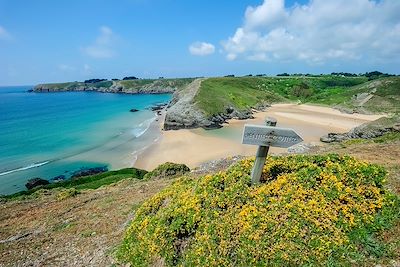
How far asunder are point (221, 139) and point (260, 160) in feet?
162

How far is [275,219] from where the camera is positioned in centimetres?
979

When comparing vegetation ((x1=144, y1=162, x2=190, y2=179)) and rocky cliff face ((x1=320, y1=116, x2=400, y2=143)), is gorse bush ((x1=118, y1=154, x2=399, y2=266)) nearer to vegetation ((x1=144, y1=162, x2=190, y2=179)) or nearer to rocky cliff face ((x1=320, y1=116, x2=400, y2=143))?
vegetation ((x1=144, y1=162, x2=190, y2=179))

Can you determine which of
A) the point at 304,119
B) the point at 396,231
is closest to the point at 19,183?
the point at 396,231

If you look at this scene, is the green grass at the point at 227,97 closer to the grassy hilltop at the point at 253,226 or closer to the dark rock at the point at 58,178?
the dark rock at the point at 58,178

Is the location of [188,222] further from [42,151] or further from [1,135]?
[1,135]

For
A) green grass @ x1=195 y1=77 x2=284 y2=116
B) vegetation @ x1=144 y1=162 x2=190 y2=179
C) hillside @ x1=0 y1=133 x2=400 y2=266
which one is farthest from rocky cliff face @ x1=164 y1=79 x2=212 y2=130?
hillside @ x1=0 y1=133 x2=400 y2=266

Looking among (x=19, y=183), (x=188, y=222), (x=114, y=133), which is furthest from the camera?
(x=114, y=133)

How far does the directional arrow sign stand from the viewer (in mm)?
10148

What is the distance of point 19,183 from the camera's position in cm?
4181

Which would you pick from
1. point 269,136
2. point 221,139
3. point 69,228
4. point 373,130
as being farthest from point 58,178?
point 373,130

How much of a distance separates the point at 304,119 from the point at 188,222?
77139mm

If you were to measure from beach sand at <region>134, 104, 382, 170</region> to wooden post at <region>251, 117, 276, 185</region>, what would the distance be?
29.9 meters

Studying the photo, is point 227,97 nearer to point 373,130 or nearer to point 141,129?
point 141,129

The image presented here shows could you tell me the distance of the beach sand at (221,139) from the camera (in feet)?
158
